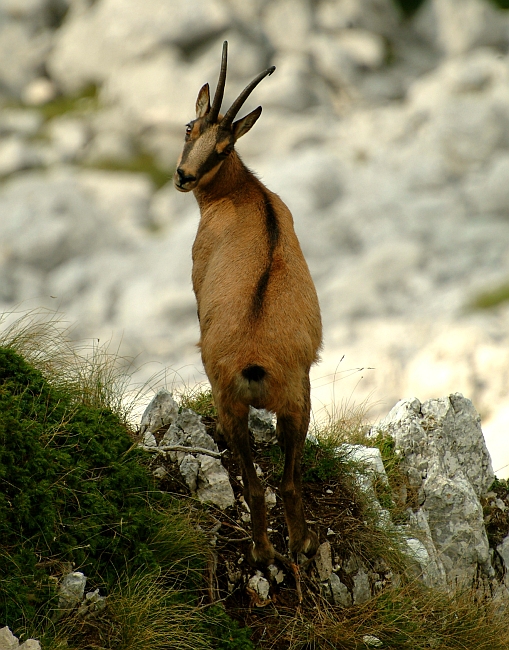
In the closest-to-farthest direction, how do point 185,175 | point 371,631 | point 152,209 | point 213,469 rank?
point 371,631
point 213,469
point 185,175
point 152,209

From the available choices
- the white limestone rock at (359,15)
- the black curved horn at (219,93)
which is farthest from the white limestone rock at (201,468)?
the white limestone rock at (359,15)

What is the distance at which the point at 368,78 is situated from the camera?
233 feet

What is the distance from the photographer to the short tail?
6.35 meters

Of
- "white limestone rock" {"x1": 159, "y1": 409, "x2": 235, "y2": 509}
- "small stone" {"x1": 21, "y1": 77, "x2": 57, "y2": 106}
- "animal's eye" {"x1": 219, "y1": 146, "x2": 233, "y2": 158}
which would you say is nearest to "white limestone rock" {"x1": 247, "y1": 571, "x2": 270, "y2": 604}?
"white limestone rock" {"x1": 159, "y1": 409, "x2": 235, "y2": 509}

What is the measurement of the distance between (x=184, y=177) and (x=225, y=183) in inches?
19.5

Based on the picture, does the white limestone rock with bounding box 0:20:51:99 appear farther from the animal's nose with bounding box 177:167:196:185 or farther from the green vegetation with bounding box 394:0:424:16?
the animal's nose with bounding box 177:167:196:185

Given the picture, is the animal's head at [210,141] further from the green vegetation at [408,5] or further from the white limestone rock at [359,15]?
the green vegetation at [408,5]

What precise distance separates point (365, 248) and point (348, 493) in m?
53.4

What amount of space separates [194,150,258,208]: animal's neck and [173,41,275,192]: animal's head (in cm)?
7

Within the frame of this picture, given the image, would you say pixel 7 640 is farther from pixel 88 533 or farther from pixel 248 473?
pixel 248 473

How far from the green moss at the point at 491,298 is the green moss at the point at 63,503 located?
169ft

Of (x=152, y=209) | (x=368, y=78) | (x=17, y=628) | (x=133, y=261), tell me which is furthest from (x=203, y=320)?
(x=368, y=78)

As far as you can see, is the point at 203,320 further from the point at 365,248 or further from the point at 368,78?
the point at 368,78

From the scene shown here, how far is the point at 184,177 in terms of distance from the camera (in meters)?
8.27
